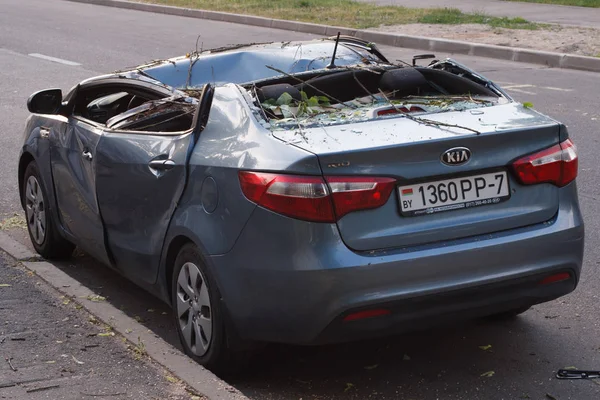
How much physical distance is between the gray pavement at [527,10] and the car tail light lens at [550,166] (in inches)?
569

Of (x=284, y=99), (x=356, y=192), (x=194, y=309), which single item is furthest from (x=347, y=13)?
(x=356, y=192)

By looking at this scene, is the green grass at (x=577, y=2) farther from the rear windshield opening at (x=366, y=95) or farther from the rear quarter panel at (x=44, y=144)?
the rear windshield opening at (x=366, y=95)

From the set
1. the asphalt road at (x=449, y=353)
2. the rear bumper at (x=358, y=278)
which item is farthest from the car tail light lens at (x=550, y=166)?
the asphalt road at (x=449, y=353)

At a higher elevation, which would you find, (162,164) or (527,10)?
(162,164)

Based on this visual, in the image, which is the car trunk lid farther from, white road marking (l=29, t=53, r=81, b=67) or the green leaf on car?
white road marking (l=29, t=53, r=81, b=67)

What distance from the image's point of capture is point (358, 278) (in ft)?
13.6

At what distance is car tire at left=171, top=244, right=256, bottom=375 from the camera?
454cm

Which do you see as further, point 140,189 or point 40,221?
point 40,221

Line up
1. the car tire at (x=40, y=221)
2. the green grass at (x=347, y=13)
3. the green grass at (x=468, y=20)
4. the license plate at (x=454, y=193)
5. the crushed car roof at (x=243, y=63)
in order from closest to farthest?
the license plate at (x=454, y=193) → the crushed car roof at (x=243, y=63) → the car tire at (x=40, y=221) → the green grass at (x=468, y=20) → the green grass at (x=347, y=13)

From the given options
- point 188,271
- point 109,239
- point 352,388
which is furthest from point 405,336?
point 109,239

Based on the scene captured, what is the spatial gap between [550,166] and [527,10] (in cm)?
1788

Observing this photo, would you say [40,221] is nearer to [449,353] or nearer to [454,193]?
[449,353]

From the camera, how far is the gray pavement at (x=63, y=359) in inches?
170

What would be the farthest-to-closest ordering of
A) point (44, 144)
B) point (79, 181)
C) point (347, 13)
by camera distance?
point (347, 13)
point (44, 144)
point (79, 181)
